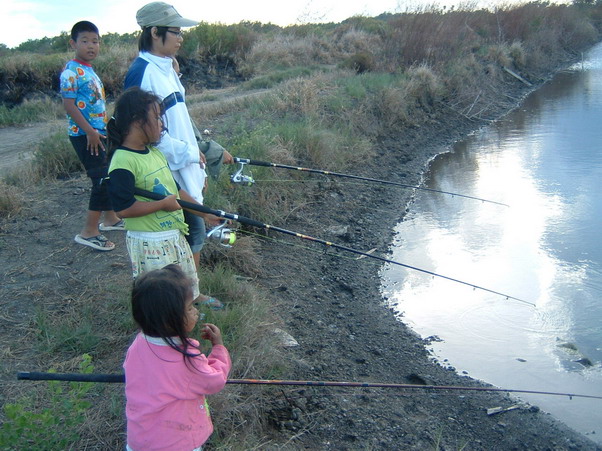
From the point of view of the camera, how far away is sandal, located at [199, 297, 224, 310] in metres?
3.83

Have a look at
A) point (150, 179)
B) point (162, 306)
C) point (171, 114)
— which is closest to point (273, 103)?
point (171, 114)

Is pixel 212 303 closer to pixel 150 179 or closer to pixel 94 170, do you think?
pixel 150 179

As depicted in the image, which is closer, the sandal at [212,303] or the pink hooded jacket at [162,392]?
the pink hooded jacket at [162,392]

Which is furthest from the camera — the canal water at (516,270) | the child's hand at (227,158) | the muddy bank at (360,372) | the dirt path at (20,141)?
the dirt path at (20,141)

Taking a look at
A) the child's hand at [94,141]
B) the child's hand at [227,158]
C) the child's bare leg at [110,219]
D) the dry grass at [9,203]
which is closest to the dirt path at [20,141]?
the dry grass at [9,203]

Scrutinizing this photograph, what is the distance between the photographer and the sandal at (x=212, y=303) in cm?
383

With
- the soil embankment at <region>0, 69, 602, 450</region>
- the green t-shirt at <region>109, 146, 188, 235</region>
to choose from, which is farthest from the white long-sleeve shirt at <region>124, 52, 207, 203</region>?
the soil embankment at <region>0, 69, 602, 450</region>

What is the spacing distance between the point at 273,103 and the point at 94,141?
5.28 m

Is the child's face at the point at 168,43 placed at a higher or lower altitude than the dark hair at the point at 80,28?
lower

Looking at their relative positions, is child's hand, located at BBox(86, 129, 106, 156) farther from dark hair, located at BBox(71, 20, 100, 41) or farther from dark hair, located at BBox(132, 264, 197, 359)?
dark hair, located at BBox(132, 264, 197, 359)

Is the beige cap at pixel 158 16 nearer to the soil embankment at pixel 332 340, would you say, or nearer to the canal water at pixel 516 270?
the soil embankment at pixel 332 340

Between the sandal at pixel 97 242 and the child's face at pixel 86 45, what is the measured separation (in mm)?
1329

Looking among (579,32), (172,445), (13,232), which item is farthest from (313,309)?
(579,32)

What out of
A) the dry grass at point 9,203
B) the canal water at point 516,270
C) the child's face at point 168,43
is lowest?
the canal water at point 516,270
